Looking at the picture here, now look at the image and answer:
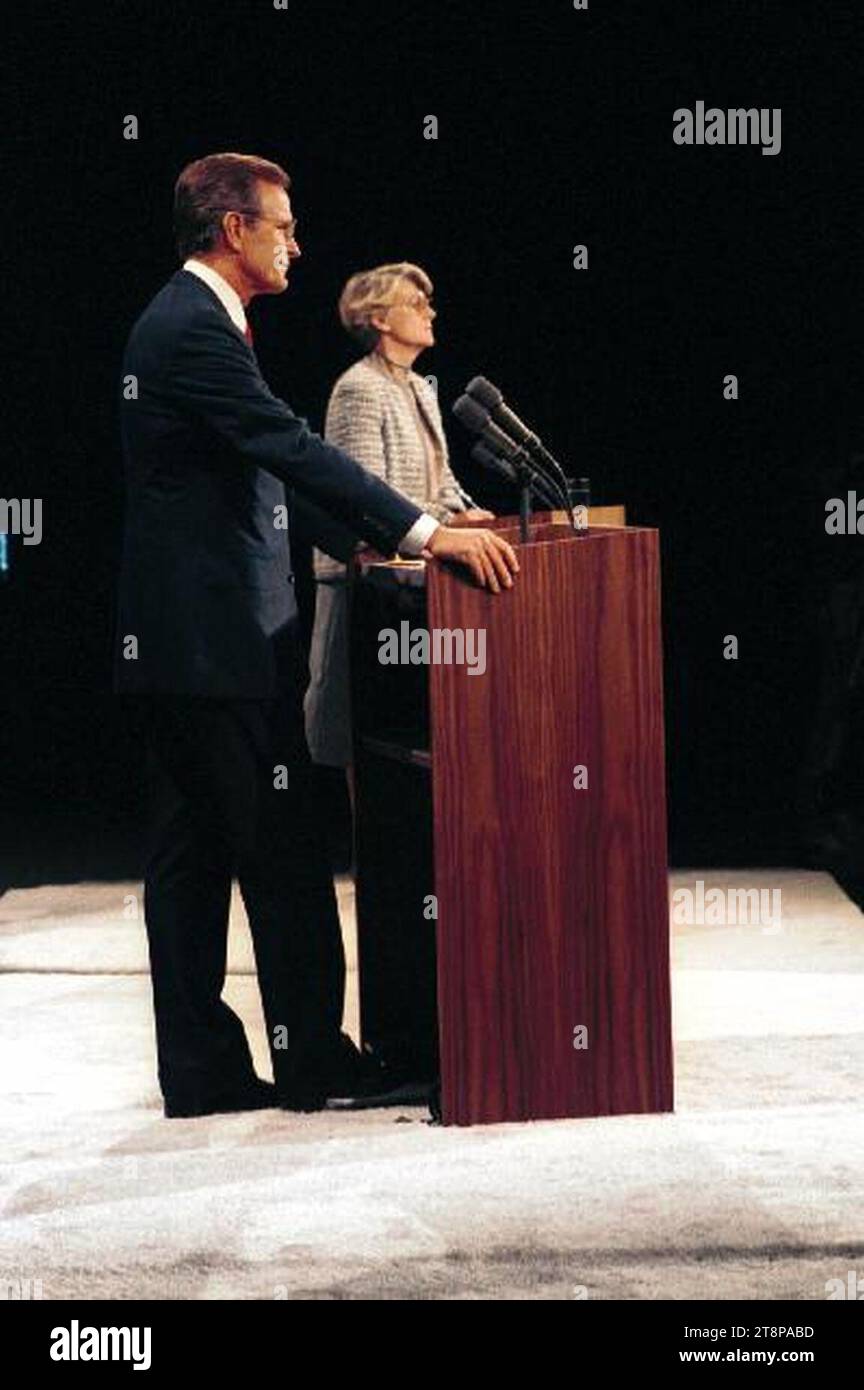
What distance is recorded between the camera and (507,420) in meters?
4.16

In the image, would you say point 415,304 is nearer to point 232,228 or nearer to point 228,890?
point 232,228

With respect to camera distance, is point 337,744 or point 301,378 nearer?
point 337,744

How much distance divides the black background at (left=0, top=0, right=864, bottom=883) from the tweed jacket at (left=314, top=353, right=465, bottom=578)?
2024 millimetres

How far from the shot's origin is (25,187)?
7.87 meters

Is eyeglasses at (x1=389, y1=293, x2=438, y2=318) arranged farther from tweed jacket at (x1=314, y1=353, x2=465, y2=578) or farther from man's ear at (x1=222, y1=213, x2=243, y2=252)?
man's ear at (x1=222, y1=213, x2=243, y2=252)

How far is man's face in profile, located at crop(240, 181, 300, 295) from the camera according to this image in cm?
424

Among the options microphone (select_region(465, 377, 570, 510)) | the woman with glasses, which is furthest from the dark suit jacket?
the woman with glasses

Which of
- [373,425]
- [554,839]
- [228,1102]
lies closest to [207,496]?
[554,839]

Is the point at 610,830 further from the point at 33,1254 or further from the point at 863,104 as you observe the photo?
the point at 863,104

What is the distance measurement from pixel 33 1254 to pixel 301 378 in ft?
15.9

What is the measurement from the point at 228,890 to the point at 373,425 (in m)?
1.29

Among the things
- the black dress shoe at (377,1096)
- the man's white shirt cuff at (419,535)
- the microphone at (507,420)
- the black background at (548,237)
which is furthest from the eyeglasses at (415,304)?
the black background at (548,237)
